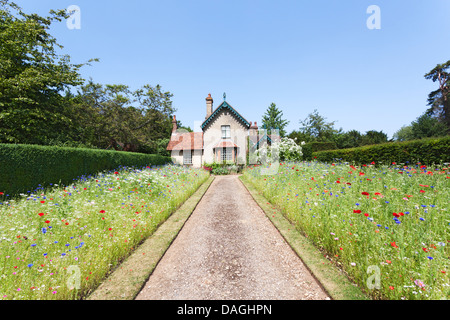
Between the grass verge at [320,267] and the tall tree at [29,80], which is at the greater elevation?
the tall tree at [29,80]

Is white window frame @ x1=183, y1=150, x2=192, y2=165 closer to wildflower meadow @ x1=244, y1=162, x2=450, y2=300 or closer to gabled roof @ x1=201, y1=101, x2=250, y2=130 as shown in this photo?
gabled roof @ x1=201, y1=101, x2=250, y2=130

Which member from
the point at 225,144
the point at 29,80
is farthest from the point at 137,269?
the point at 225,144

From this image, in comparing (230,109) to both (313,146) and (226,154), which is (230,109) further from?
(313,146)

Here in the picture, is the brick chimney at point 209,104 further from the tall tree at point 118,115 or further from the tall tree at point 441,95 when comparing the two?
the tall tree at point 441,95

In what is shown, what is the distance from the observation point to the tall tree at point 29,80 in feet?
→ 33.9

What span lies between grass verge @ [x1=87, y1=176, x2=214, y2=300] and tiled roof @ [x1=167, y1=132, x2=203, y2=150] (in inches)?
800

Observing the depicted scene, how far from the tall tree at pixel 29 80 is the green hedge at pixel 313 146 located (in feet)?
75.8

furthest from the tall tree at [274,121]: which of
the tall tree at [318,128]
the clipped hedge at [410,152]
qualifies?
the clipped hedge at [410,152]

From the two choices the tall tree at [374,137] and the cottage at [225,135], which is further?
the tall tree at [374,137]

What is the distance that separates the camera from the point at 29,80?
10.4 m

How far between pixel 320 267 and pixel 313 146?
22808mm

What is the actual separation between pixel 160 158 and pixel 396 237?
19.0 metres

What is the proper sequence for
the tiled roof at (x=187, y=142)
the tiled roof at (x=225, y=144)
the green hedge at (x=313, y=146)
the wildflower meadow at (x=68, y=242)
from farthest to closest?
1. the tiled roof at (x=187, y=142)
2. the tiled roof at (x=225, y=144)
3. the green hedge at (x=313, y=146)
4. the wildflower meadow at (x=68, y=242)
